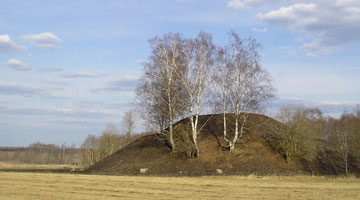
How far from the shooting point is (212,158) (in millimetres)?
36656

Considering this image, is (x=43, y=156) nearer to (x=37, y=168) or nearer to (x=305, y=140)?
(x=37, y=168)

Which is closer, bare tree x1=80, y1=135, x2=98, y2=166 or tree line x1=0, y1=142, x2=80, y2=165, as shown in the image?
bare tree x1=80, y1=135, x2=98, y2=166

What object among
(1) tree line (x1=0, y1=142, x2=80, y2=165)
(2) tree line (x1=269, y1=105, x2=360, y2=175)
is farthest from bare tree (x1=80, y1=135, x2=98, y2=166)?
(2) tree line (x1=269, y1=105, x2=360, y2=175)

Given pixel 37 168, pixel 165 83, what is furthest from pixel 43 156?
pixel 165 83

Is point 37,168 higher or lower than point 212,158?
lower

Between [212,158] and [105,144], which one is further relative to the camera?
[105,144]

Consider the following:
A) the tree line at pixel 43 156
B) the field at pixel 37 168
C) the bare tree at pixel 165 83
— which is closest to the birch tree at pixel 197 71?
the bare tree at pixel 165 83

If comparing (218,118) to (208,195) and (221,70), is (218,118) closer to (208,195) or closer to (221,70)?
(221,70)

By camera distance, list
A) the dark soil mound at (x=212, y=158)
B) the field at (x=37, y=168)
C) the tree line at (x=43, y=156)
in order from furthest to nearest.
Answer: the tree line at (x=43, y=156) < the field at (x=37, y=168) < the dark soil mound at (x=212, y=158)

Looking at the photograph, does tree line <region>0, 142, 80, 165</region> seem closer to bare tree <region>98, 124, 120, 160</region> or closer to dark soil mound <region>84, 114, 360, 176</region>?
bare tree <region>98, 124, 120, 160</region>

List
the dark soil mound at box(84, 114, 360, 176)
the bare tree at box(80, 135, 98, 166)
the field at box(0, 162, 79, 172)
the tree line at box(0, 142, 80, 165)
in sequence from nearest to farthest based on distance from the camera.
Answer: the dark soil mound at box(84, 114, 360, 176)
the field at box(0, 162, 79, 172)
the bare tree at box(80, 135, 98, 166)
the tree line at box(0, 142, 80, 165)

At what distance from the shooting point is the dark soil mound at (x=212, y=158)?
34156 millimetres

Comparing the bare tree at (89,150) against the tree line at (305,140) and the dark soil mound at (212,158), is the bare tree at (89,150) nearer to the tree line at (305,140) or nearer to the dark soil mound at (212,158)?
the dark soil mound at (212,158)

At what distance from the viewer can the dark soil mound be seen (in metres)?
34.2
